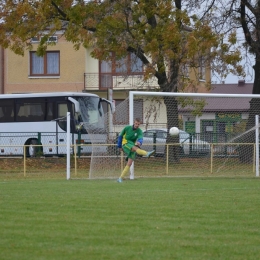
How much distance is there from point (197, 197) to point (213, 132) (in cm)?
1112

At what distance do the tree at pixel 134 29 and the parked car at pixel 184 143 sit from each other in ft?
13.9

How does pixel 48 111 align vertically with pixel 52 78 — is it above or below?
below

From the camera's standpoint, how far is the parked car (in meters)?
25.4

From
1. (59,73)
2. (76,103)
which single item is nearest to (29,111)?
(76,103)

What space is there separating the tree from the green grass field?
48.9 ft

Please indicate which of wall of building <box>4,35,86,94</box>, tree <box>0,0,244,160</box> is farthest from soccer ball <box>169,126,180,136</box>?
wall of building <box>4,35,86,94</box>

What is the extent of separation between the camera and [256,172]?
943 inches

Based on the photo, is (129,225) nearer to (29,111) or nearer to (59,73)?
(29,111)

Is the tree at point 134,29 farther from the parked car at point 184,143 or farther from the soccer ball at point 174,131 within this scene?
the soccer ball at point 174,131

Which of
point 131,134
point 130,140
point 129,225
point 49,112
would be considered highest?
point 49,112

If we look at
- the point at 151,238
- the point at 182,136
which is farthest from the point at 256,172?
the point at 151,238

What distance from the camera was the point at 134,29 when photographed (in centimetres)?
3156

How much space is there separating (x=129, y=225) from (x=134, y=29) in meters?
21.7

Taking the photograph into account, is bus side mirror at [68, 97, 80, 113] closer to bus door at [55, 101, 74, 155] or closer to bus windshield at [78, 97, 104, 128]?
bus door at [55, 101, 74, 155]
